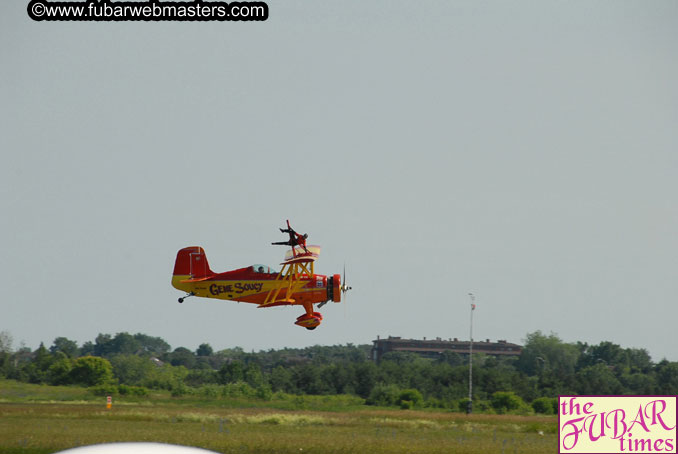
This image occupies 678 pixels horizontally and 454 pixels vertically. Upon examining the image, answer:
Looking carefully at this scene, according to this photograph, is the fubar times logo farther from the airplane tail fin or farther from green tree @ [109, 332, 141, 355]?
green tree @ [109, 332, 141, 355]

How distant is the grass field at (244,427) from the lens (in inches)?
1385

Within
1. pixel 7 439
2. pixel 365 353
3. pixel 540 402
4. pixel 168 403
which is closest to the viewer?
pixel 7 439

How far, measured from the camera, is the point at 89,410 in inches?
2242

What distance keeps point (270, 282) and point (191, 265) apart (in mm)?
2982

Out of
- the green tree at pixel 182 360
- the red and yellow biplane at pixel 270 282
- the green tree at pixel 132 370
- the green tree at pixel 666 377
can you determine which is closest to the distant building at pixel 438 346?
the green tree at pixel 182 360

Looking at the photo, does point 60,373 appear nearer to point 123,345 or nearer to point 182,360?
point 182,360

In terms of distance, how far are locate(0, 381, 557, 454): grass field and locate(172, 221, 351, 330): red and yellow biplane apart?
A: 810 cm

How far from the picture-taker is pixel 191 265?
28047 mm

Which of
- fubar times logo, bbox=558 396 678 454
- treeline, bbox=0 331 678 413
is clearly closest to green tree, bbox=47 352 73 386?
treeline, bbox=0 331 678 413

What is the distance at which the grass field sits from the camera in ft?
115

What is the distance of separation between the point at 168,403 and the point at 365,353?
334 ft

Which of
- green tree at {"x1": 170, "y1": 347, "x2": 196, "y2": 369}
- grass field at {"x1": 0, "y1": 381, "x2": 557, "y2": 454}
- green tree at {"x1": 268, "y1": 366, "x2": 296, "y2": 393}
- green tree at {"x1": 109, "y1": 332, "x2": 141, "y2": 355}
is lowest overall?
grass field at {"x1": 0, "y1": 381, "x2": 557, "y2": 454}

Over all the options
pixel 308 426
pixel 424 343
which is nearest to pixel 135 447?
pixel 308 426

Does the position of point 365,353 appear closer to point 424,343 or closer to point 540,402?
point 424,343
